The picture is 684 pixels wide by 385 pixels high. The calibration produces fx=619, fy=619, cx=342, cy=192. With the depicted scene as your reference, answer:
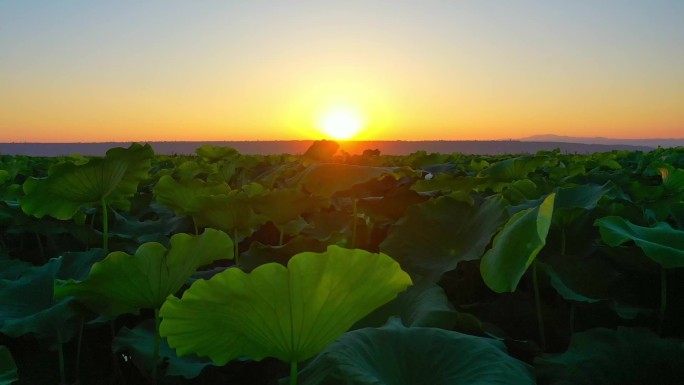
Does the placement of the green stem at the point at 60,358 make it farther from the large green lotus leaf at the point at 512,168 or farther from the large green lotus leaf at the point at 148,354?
the large green lotus leaf at the point at 512,168

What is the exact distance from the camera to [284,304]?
0.72m

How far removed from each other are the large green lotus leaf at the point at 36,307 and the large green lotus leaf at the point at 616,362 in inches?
34.7

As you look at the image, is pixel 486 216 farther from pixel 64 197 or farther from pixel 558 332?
pixel 64 197

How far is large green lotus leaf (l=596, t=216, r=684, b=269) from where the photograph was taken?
0.93m

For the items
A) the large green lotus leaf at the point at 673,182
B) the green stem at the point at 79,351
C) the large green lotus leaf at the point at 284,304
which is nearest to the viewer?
the large green lotus leaf at the point at 284,304

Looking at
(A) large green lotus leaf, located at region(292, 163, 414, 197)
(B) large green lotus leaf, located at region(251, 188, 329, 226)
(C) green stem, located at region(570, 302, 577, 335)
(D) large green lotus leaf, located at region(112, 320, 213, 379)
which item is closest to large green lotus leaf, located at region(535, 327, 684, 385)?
(C) green stem, located at region(570, 302, 577, 335)

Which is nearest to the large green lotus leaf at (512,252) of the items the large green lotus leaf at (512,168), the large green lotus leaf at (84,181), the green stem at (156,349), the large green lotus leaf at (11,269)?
the green stem at (156,349)

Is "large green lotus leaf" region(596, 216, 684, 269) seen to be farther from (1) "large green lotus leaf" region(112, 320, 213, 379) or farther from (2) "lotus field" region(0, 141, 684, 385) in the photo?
(1) "large green lotus leaf" region(112, 320, 213, 379)

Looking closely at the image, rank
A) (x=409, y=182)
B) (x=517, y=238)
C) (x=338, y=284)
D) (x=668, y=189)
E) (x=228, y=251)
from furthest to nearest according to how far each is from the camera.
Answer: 1. (x=668, y=189)
2. (x=409, y=182)
3. (x=228, y=251)
4. (x=517, y=238)
5. (x=338, y=284)

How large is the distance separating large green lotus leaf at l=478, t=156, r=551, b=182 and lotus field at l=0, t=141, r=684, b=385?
1.27ft

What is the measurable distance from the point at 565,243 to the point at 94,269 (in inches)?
37.9

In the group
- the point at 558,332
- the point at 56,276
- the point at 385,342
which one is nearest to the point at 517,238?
the point at 385,342

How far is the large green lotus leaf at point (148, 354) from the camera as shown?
105cm

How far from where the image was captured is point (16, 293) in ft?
4.33
